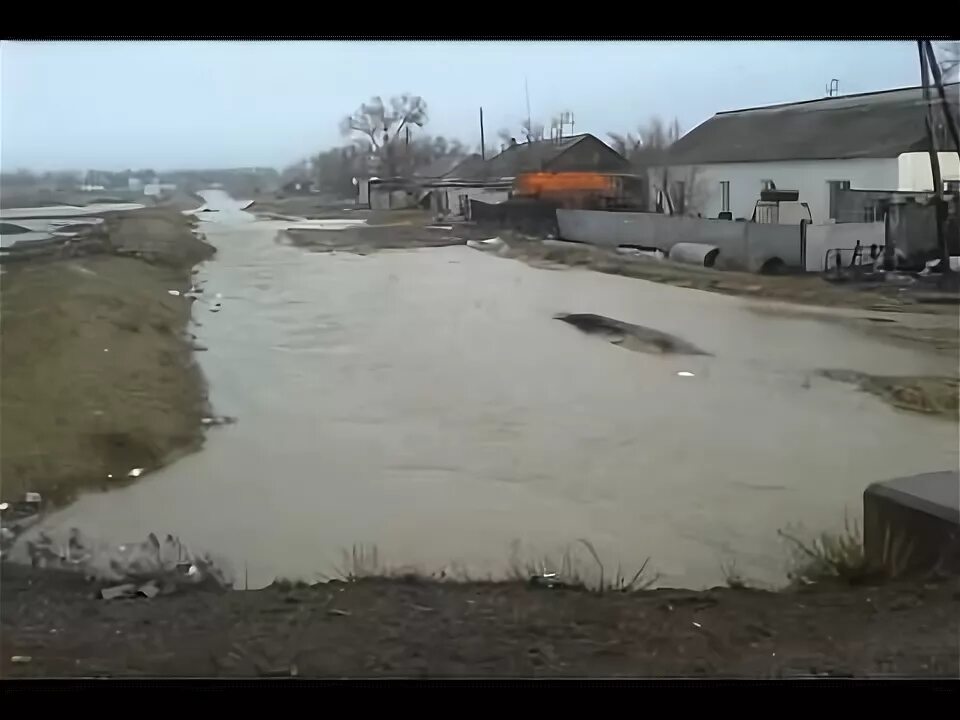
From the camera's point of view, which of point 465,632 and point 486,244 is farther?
point 486,244

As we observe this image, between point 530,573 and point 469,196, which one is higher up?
point 469,196

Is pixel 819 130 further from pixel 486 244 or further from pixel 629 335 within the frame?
pixel 486 244

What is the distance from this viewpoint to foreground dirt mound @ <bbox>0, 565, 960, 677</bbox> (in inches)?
43.6

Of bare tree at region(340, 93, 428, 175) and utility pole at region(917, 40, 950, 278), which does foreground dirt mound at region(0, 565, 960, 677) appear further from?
bare tree at region(340, 93, 428, 175)

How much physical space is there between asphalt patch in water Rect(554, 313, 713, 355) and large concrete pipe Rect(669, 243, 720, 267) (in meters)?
0.12

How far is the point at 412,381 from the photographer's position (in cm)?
119

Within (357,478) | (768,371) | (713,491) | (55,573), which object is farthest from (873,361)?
(55,573)

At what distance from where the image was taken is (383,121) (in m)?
1.17

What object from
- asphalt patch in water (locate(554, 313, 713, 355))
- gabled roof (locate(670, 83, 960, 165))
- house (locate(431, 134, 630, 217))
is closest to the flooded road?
asphalt patch in water (locate(554, 313, 713, 355))

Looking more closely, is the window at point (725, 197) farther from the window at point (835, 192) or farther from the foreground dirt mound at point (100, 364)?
the foreground dirt mound at point (100, 364)

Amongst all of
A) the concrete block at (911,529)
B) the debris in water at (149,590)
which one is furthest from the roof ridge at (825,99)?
the debris in water at (149,590)

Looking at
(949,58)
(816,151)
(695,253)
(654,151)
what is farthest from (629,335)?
(949,58)

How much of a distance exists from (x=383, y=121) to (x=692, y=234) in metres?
0.48

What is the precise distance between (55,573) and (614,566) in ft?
2.52
